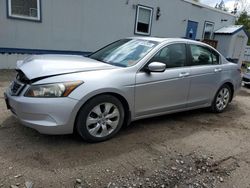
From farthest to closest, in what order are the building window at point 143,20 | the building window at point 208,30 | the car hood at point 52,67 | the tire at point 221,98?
1. the building window at point 208,30
2. the building window at point 143,20
3. the tire at point 221,98
4. the car hood at point 52,67

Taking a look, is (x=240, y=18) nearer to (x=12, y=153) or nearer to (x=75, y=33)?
(x=75, y=33)

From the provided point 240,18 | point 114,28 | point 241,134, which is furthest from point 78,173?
point 240,18

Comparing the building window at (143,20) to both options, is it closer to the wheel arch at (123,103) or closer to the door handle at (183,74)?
the door handle at (183,74)

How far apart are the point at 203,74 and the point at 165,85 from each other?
1058mm

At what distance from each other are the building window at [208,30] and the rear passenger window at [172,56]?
36.9 ft

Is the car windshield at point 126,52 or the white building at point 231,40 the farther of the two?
the white building at point 231,40

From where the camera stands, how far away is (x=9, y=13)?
7.34 meters

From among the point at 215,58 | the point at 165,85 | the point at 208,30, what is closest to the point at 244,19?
the point at 208,30

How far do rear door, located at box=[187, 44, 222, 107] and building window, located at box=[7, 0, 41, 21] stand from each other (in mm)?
5795

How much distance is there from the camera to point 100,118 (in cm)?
322

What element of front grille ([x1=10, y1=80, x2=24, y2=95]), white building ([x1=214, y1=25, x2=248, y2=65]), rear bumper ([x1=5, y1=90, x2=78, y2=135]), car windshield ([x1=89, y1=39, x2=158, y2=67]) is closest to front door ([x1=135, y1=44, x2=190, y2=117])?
car windshield ([x1=89, y1=39, x2=158, y2=67])

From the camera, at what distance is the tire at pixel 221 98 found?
493 centimetres

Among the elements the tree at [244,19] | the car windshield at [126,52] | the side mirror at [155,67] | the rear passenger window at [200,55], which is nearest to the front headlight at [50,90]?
the car windshield at [126,52]

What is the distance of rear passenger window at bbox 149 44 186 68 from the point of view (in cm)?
381
